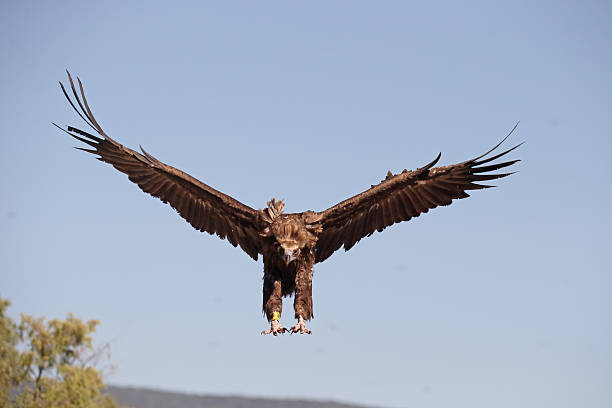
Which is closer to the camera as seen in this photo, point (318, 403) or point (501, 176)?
point (501, 176)

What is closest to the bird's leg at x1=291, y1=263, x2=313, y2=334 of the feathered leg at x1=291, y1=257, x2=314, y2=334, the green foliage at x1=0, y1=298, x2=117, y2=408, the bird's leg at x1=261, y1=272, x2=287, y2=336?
the feathered leg at x1=291, y1=257, x2=314, y2=334

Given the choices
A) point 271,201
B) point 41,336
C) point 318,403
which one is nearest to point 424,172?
point 271,201

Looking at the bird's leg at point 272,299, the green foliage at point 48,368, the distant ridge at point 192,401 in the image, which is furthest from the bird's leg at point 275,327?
the distant ridge at point 192,401

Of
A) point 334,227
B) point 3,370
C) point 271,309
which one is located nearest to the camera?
point 271,309

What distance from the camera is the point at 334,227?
693 inches

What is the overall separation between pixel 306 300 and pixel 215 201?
2.66 meters

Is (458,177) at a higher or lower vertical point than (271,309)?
higher

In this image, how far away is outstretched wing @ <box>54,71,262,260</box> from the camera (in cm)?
1753

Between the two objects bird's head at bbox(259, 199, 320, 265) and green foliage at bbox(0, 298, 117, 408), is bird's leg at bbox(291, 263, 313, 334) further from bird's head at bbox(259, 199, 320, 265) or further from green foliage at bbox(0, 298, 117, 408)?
green foliage at bbox(0, 298, 117, 408)

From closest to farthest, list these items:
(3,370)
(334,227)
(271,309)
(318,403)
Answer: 1. (271,309)
2. (334,227)
3. (3,370)
4. (318,403)

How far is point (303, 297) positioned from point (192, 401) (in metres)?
136

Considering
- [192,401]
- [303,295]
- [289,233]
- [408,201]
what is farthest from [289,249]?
[192,401]

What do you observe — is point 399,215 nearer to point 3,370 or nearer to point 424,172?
point 424,172

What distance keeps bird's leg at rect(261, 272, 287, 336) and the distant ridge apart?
11876 cm
